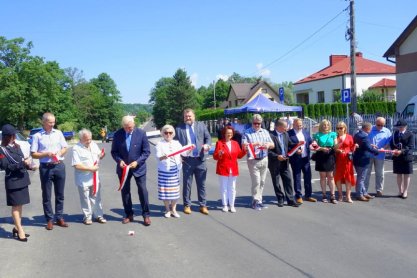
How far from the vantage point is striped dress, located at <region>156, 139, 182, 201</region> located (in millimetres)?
7719

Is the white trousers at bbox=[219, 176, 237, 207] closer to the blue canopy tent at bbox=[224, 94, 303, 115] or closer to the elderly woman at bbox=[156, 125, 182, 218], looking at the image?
the elderly woman at bbox=[156, 125, 182, 218]

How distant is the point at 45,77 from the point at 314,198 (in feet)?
201

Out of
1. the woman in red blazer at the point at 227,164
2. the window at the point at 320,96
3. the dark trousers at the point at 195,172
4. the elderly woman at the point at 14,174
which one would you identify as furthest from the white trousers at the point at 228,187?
the window at the point at 320,96

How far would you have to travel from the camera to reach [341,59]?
59594mm

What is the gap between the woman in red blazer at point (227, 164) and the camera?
810 centimetres

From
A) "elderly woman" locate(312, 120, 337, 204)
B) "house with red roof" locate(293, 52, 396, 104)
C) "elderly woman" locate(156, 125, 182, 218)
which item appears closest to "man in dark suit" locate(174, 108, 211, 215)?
"elderly woman" locate(156, 125, 182, 218)

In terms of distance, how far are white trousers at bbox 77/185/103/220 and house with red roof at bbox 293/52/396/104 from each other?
46363 millimetres

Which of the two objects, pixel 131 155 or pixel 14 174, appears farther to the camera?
pixel 131 155

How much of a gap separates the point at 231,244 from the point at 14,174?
3407 millimetres

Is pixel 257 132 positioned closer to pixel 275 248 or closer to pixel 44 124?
pixel 275 248

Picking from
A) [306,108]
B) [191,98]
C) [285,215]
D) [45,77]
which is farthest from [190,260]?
[191,98]

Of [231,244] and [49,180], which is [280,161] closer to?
[231,244]

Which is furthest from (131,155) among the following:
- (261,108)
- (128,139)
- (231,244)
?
(261,108)

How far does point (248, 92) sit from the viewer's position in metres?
83.9
